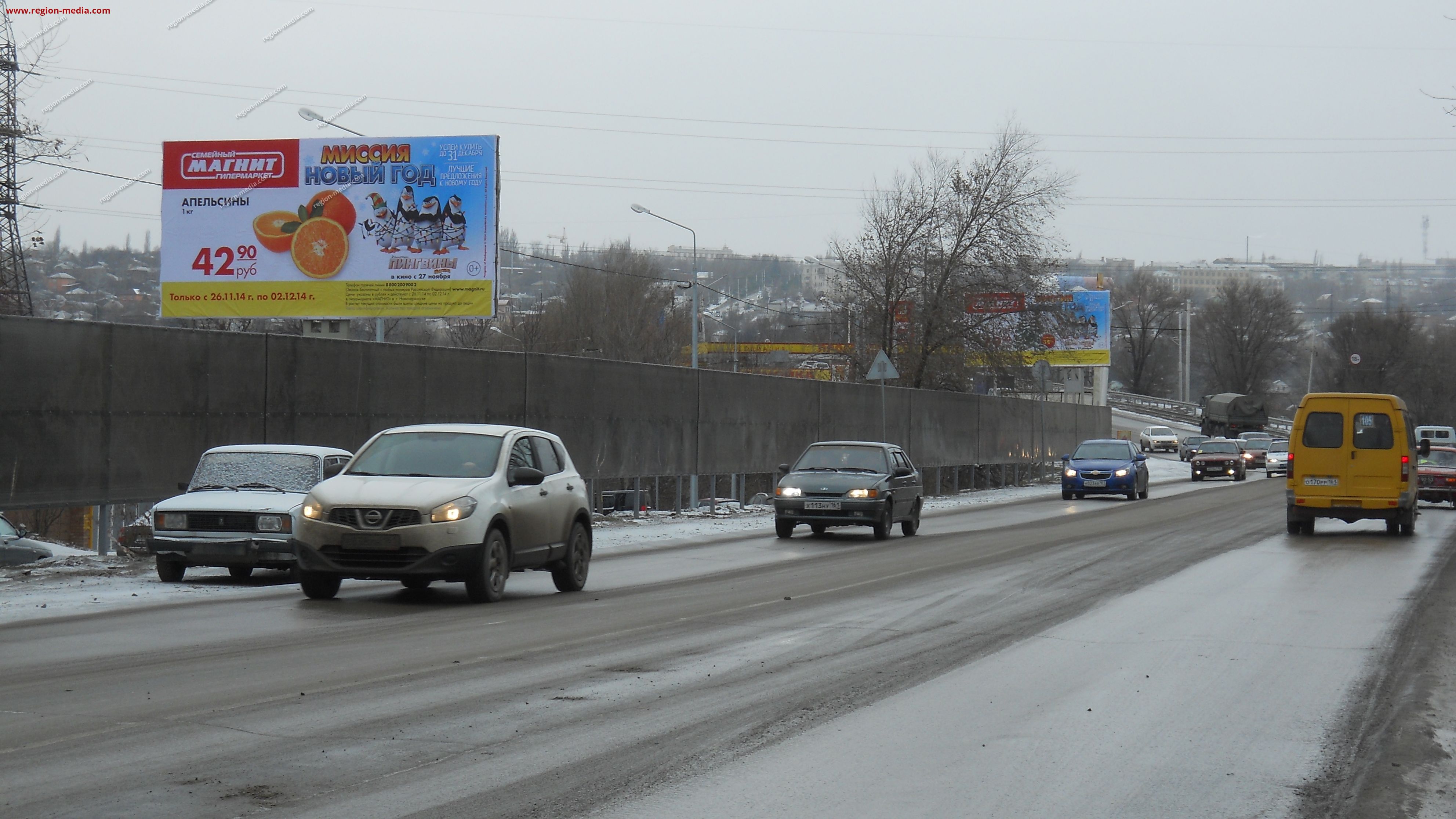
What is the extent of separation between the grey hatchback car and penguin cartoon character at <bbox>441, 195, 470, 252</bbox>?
1144 cm

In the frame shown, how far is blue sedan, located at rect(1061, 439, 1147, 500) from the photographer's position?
39750mm

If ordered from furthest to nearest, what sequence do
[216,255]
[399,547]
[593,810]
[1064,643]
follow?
[216,255], [399,547], [1064,643], [593,810]

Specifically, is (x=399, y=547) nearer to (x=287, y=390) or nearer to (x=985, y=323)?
(x=287, y=390)

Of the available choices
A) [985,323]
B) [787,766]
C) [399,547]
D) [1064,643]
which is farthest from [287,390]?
[985,323]

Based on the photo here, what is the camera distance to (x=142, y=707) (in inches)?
301

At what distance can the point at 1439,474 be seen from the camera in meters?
34.5

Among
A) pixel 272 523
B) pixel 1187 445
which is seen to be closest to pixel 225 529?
pixel 272 523

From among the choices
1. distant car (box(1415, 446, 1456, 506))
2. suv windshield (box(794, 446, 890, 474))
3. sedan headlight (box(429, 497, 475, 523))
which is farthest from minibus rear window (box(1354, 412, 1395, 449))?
sedan headlight (box(429, 497, 475, 523))

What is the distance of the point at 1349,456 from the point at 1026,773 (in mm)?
19710

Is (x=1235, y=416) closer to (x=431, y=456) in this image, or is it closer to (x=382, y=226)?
(x=382, y=226)

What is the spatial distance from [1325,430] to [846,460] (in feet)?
26.4

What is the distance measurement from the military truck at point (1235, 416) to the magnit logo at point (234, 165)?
72.3 metres

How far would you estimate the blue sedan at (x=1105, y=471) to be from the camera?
39750 millimetres

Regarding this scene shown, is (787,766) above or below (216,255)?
below
